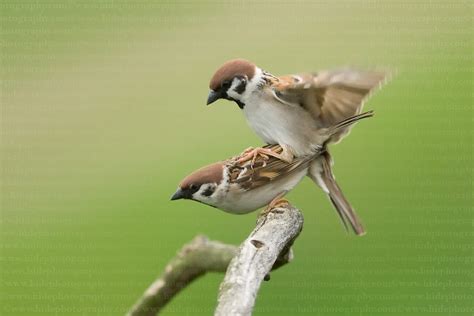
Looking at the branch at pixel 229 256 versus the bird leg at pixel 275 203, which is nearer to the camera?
the branch at pixel 229 256

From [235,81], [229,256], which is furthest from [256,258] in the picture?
[235,81]

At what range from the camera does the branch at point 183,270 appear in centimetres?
326

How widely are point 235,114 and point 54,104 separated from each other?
8.91ft

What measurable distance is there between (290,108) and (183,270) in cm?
79

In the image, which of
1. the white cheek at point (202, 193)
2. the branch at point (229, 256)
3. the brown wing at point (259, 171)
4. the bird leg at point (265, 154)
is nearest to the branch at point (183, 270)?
the branch at point (229, 256)

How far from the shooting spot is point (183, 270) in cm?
329

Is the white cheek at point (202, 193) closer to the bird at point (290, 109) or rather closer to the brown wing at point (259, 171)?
the brown wing at point (259, 171)

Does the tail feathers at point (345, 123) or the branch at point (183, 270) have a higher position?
the tail feathers at point (345, 123)

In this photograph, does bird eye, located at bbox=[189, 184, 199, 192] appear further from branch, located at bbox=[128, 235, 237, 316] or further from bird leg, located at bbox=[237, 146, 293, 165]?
bird leg, located at bbox=[237, 146, 293, 165]

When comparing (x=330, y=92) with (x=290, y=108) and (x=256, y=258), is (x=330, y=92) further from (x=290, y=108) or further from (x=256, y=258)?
(x=256, y=258)

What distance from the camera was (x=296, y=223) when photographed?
10.5 ft

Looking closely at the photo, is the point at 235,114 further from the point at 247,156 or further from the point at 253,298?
the point at 253,298

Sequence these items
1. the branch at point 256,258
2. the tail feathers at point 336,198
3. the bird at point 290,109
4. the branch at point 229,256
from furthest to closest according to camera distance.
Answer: the tail feathers at point 336,198
the bird at point 290,109
the branch at point 229,256
the branch at point 256,258

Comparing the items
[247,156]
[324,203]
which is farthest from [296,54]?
[247,156]
